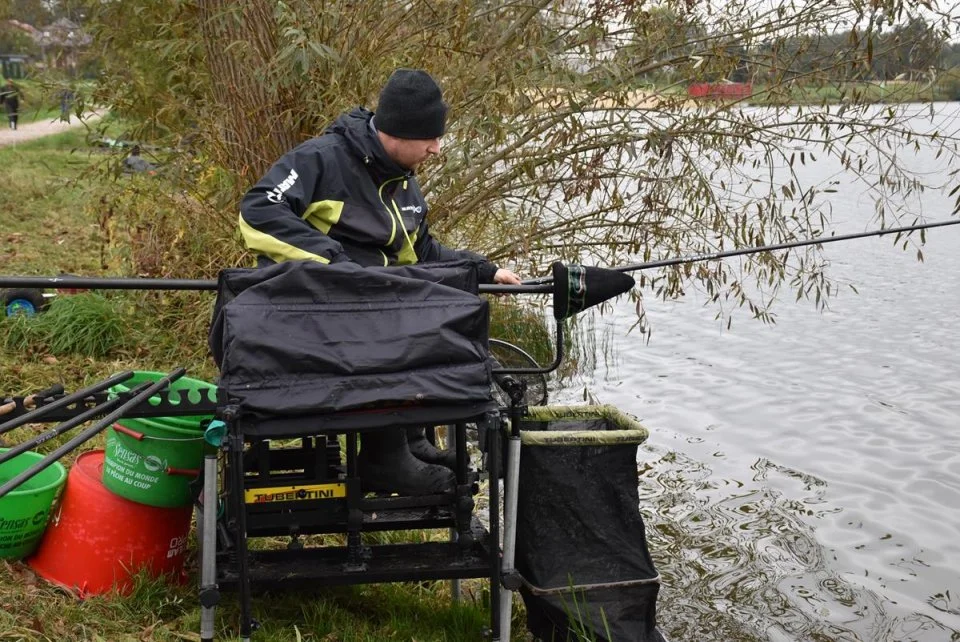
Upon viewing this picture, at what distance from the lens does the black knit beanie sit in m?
3.46

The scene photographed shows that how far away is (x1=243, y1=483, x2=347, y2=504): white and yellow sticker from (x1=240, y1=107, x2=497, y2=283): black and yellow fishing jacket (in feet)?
2.06

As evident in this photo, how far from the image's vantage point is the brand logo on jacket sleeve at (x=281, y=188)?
325cm

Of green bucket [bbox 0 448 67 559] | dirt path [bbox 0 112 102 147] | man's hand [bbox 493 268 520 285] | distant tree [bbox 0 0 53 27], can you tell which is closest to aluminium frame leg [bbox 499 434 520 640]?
man's hand [bbox 493 268 520 285]

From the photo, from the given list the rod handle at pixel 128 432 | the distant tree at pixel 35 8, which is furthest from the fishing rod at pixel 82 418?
the distant tree at pixel 35 8

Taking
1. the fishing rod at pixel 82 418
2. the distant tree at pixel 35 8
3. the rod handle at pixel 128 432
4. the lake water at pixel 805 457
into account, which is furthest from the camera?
the distant tree at pixel 35 8

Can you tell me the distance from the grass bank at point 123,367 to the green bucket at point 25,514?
0.19 ft

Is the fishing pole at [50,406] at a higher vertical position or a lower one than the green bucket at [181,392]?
higher

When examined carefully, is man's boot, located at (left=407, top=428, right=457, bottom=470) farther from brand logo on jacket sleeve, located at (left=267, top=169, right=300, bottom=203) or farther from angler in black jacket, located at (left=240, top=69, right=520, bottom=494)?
brand logo on jacket sleeve, located at (left=267, top=169, right=300, bottom=203)

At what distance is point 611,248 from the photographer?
7.01 metres

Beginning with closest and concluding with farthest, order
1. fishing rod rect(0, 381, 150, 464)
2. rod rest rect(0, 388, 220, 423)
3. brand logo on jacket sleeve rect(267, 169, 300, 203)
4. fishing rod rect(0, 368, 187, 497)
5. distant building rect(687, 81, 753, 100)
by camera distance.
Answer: fishing rod rect(0, 368, 187, 497), fishing rod rect(0, 381, 150, 464), rod rest rect(0, 388, 220, 423), brand logo on jacket sleeve rect(267, 169, 300, 203), distant building rect(687, 81, 753, 100)

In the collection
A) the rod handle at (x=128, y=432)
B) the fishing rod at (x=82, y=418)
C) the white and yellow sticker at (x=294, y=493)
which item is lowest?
the white and yellow sticker at (x=294, y=493)

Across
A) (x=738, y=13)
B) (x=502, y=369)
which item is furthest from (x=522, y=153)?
(x=502, y=369)

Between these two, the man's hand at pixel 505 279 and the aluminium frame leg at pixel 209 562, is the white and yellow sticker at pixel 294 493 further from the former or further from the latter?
the man's hand at pixel 505 279

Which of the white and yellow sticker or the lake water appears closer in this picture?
the white and yellow sticker
